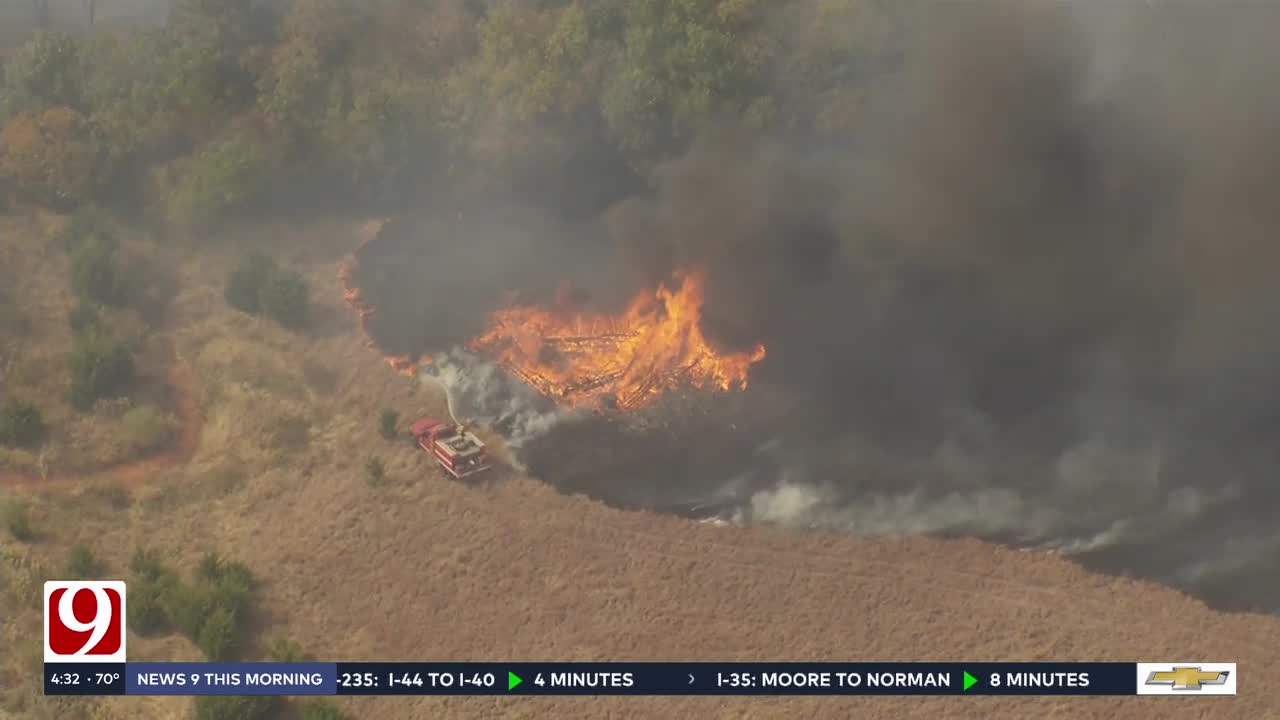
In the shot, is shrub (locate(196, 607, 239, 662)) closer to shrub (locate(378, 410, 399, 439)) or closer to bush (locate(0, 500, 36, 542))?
bush (locate(0, 500, 36, 542))

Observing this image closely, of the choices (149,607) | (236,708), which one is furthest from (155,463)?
(236,708)

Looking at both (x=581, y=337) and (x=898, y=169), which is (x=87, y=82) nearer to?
(x=581, y=337)

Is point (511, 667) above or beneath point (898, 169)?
beneath

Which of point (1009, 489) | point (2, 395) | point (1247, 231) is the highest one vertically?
point (1247, 231)

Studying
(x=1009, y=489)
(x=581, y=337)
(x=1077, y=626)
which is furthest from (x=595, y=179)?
(x=1077, y=626)

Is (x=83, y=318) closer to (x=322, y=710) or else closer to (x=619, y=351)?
(x=619, y=351)

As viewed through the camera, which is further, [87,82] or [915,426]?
[87,82]
